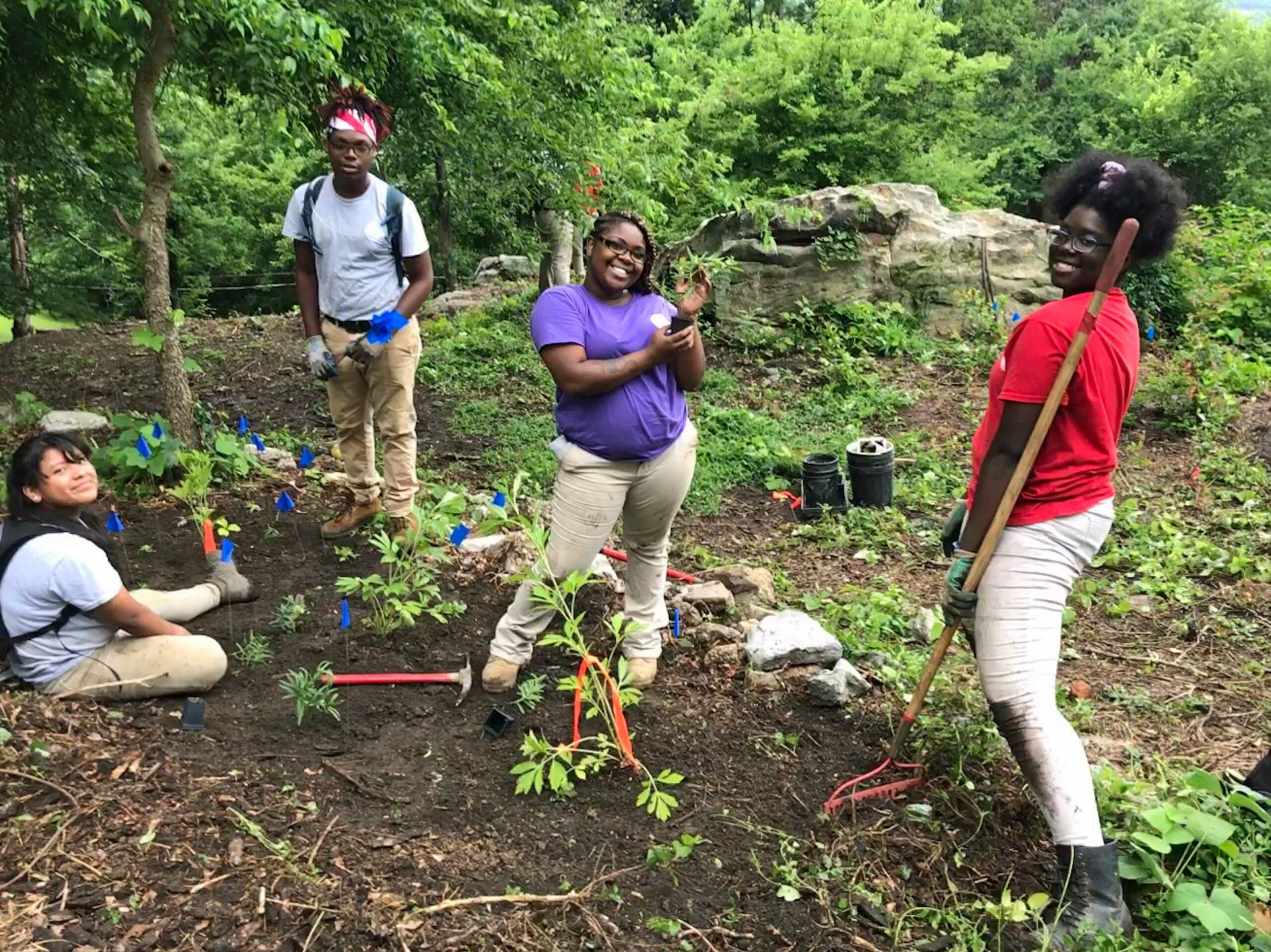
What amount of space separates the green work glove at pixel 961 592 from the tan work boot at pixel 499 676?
59.7 inches

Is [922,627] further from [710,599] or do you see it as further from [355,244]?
[355,244]

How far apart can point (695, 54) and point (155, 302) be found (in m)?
11.2

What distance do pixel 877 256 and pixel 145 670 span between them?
8.67 meters

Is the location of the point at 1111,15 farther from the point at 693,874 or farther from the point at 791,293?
the point at 693,874

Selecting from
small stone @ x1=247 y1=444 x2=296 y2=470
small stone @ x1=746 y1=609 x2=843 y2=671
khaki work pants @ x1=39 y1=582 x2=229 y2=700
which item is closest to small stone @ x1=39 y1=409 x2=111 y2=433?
small stone @ x1=247 y1=444 x2=296 y2=470

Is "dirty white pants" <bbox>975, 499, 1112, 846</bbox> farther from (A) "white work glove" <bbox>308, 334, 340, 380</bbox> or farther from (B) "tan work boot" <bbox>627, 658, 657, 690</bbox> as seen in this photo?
(A) "white work glove" <bbox>308, 334, 340, 380</bbox>

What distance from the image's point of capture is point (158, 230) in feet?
16.3

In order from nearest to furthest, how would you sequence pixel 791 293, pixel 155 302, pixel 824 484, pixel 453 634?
pixel 453 634 → pixel 155 302 → pixel 824 484 → pixel 791 293

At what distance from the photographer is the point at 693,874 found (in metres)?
2.59

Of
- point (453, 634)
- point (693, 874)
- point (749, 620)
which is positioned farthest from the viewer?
point (749, 620)

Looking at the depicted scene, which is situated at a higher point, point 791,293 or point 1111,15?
point 1111,15

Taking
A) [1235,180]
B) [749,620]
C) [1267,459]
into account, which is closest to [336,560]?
[749,620]

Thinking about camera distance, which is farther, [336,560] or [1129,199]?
[336,560]

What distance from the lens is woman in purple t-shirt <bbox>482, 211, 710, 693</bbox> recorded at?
2963 mm
